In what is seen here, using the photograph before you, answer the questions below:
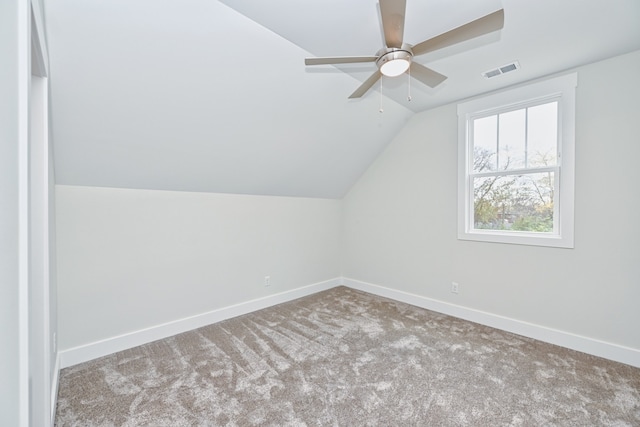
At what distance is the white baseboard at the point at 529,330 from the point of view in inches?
94.1

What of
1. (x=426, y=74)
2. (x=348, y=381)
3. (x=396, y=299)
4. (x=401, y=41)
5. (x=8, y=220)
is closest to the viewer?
(x=8, y=220)

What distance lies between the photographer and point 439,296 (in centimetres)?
352

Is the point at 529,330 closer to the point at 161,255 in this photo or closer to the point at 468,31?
the point at 468,31

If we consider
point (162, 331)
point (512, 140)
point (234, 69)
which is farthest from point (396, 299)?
point (234, 69)

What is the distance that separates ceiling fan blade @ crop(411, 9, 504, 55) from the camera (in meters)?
1.42

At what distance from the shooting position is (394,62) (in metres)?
1.76

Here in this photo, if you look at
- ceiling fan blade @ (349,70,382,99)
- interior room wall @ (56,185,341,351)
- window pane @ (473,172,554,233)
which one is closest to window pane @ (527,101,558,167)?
window pane @ (473,172,554,233)

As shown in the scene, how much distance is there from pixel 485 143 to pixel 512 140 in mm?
255

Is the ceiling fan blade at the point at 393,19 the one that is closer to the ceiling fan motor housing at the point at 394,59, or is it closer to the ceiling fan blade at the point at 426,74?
the ceiling fan motor housing at the point at 394,59

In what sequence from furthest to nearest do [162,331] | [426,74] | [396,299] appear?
[396,299] → [162,331] → [426,74]

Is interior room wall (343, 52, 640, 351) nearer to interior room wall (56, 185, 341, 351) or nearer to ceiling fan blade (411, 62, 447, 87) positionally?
interior room wall (56, 185, 341, 351)

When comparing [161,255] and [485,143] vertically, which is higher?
[485,143]

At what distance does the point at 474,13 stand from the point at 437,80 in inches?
17.1

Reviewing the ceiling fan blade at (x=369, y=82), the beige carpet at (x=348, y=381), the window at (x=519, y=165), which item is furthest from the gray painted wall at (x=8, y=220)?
the window at (x=519, y=165)
